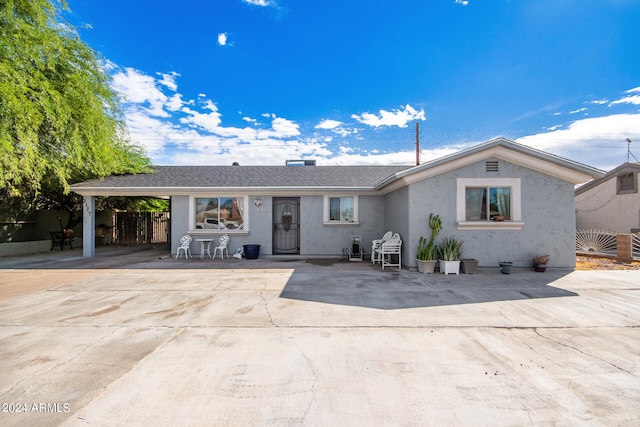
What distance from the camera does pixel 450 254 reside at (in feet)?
25.7

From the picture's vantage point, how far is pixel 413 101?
1470 centimetres

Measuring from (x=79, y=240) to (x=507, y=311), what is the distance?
1743 cm

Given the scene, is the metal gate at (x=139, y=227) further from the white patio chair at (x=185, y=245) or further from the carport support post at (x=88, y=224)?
the white patio chair at (x=185, y=245)

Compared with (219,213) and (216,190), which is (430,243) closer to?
(216,190)

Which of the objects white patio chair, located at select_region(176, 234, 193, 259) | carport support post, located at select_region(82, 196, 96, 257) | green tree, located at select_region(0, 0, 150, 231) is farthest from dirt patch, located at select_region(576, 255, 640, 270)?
carport support post, located at select_region(82, 196, 96, 257)

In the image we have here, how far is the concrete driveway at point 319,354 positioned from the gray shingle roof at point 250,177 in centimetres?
503

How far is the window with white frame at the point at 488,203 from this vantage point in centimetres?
825

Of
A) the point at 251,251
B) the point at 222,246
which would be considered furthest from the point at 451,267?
the point at 222,246

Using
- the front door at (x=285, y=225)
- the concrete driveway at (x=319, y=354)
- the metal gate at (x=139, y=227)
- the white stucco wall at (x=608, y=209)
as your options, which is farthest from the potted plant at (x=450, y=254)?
the metal gate at (x=139, y=227)

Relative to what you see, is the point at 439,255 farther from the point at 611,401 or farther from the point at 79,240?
the point at 79,240

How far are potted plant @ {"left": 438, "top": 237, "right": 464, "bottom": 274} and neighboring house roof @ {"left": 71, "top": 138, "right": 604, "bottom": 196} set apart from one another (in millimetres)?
1948

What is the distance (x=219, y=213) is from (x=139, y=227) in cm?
794

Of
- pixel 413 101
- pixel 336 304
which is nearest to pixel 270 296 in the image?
pixel 336 304

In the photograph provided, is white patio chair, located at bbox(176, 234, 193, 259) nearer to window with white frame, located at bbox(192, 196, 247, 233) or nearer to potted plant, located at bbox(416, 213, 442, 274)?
window with white frame, located at bbox(192, 196, 247, 233)
